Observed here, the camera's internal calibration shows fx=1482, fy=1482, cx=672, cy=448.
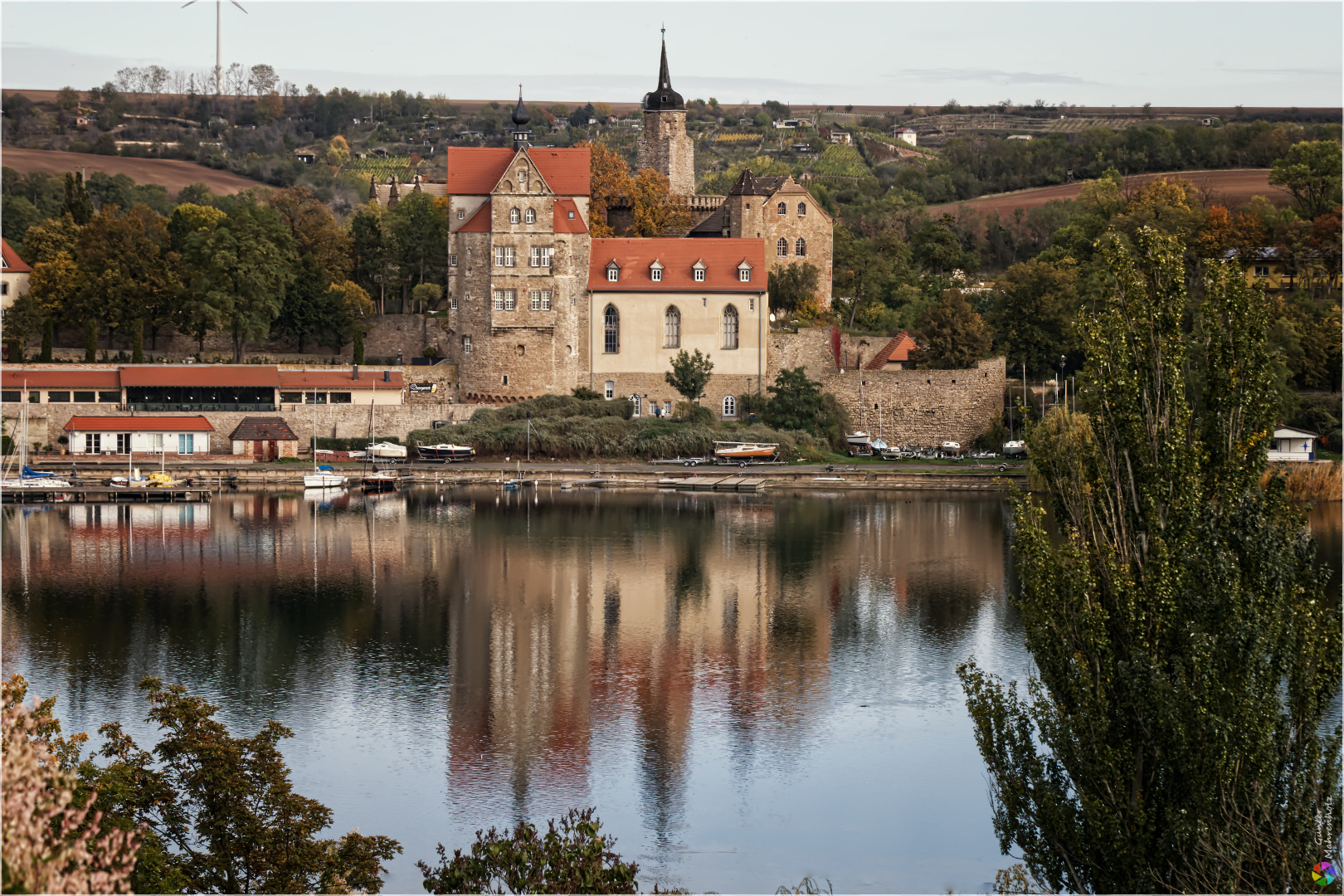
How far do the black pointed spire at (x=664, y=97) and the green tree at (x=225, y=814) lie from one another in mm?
66925

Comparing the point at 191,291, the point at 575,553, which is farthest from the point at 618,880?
the point at 191,291

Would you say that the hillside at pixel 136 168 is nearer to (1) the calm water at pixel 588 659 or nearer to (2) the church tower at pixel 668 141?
(2) the church tower at pixel 668 141

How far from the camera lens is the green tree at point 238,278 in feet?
203

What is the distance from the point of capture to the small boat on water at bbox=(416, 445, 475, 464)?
194 ft

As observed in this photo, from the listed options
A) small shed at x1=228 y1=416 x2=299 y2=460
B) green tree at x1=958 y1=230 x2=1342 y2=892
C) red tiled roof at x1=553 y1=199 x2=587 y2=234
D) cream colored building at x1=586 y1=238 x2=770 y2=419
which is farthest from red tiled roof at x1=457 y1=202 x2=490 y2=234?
green tree at x1=958 y1=230 x2=1342 y2=892

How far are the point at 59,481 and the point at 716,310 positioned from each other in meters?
26.3

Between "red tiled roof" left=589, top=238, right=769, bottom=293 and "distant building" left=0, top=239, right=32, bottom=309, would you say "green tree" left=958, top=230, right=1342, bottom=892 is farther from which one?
"distant building" left=0, top=239, right=32, bottom=309

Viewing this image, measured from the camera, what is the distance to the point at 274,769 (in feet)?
53.9

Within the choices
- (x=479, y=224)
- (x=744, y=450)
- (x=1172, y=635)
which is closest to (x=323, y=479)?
(x=479, y=224)

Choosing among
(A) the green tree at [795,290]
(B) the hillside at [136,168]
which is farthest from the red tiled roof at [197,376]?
(B) the hillside at [136,168]

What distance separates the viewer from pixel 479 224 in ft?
201

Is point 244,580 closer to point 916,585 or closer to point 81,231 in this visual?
point 916,585

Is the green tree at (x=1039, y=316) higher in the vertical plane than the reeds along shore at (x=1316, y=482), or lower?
higher

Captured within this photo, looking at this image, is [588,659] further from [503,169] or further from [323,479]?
[503,169]
